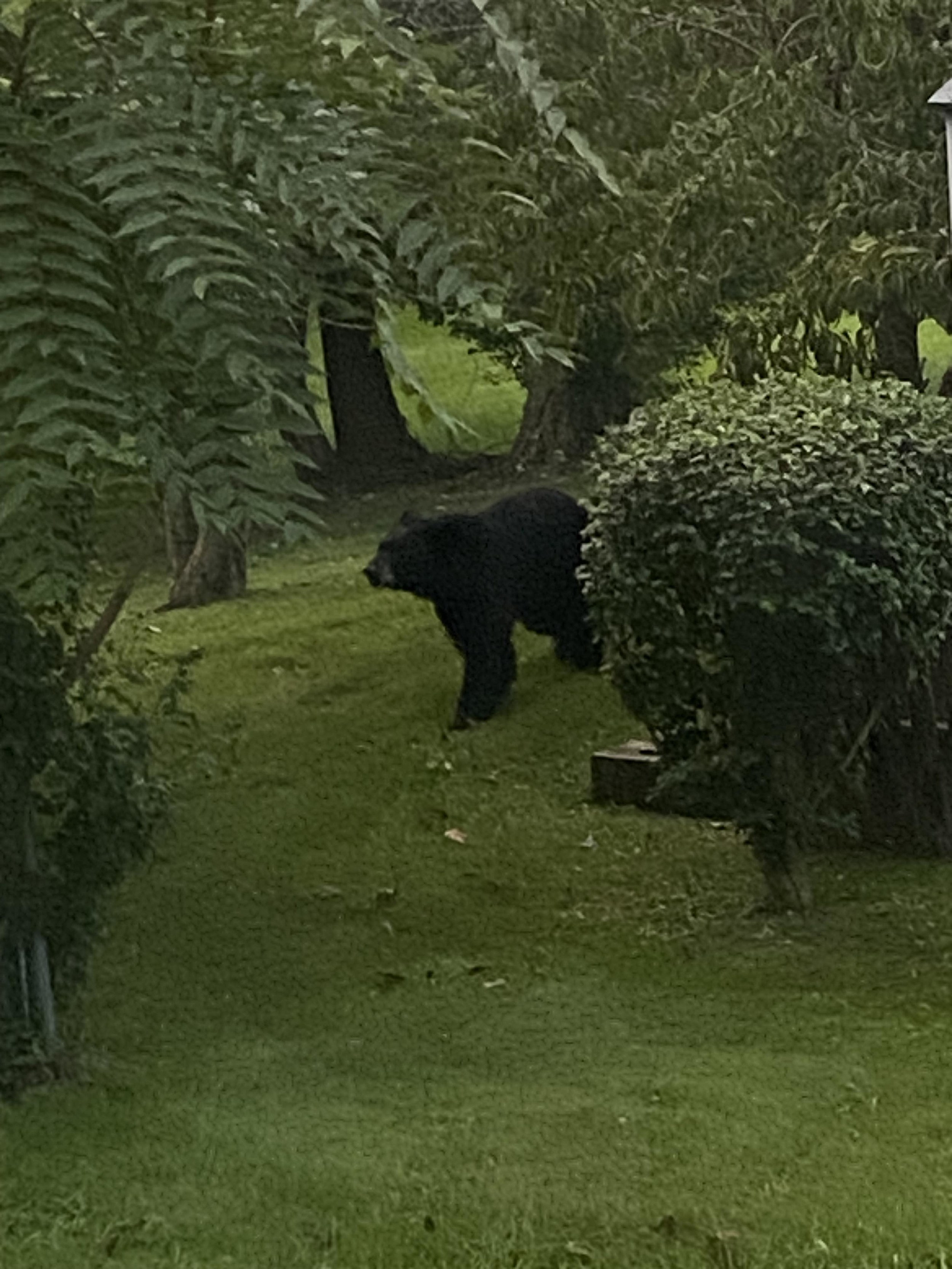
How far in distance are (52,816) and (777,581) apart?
1.35 m

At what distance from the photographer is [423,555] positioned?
5434 mm

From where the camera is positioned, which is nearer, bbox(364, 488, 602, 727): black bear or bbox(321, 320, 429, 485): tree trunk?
bbox(321, 320, 429, 485): tree trunk

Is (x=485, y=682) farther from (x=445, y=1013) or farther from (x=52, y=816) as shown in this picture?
(x=52, y=816)

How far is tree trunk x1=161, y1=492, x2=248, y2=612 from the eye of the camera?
17.1ft

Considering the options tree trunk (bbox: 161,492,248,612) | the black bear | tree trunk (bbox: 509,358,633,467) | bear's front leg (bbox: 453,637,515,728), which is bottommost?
bear's front leg (bbox: 453,637,515,728)

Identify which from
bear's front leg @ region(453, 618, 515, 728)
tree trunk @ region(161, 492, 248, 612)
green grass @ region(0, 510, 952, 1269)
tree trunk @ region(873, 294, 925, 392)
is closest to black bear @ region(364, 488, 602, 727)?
bear's front leg @ region(453, 618, 515, 728)

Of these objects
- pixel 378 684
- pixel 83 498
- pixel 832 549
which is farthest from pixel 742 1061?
pixel 378 684

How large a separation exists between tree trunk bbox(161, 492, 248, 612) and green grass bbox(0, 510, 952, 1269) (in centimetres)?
7

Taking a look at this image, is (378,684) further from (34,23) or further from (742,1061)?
(34,23)

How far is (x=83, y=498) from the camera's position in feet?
10.4

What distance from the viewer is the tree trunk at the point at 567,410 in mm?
5367

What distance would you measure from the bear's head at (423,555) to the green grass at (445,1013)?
0.22 metres

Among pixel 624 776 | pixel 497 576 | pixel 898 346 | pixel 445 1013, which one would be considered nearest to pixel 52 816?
pixel 445 1013

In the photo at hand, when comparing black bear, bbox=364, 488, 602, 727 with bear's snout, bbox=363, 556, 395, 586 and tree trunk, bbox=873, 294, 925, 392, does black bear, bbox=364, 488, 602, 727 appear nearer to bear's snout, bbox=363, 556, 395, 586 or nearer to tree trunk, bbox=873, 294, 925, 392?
bear's snout, bbox=363, 556, 395, 586
